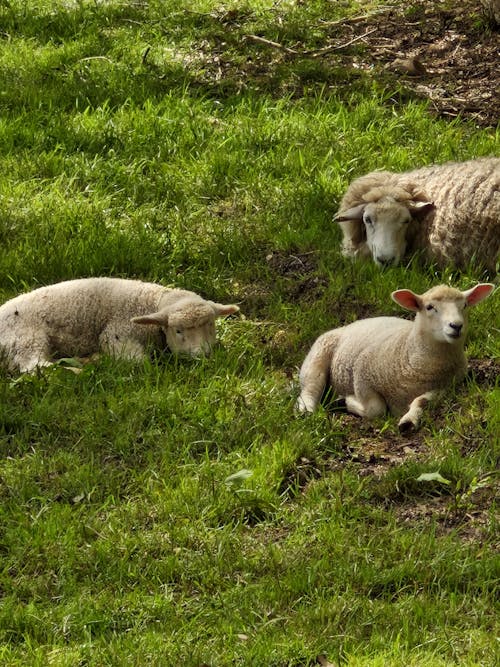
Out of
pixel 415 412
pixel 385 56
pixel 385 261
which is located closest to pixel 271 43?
pixel 385 56

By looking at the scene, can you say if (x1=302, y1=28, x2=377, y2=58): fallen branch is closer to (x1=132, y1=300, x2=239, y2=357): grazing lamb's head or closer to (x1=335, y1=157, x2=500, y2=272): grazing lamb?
(x1=335, y1=157, x2=500, y2=272): grazing lamb

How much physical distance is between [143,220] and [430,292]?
2798 mm

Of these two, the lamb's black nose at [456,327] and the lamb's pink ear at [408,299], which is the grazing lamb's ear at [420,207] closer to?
the lamb's pink ear at [408,299]

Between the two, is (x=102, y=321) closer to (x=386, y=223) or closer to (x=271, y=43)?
(x=386, y=223)

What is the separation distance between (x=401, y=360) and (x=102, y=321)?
187cm

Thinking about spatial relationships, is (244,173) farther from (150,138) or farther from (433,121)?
(433,121)

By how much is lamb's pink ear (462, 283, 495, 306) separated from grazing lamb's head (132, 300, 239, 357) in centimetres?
151

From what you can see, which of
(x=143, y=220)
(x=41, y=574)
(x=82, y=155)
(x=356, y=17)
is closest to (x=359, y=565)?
(x=41, y=574)

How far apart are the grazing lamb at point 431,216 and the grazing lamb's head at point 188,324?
1398 mm

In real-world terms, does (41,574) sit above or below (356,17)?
below

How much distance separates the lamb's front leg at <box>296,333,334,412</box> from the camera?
672 centimetres

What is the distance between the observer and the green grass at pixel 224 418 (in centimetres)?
514

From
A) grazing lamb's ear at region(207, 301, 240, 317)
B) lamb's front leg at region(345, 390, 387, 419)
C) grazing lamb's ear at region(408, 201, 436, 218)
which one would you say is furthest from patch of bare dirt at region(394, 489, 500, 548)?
grazing lamb's ear at region(408, 201, 436, 218)

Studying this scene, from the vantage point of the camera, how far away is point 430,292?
6.57m
